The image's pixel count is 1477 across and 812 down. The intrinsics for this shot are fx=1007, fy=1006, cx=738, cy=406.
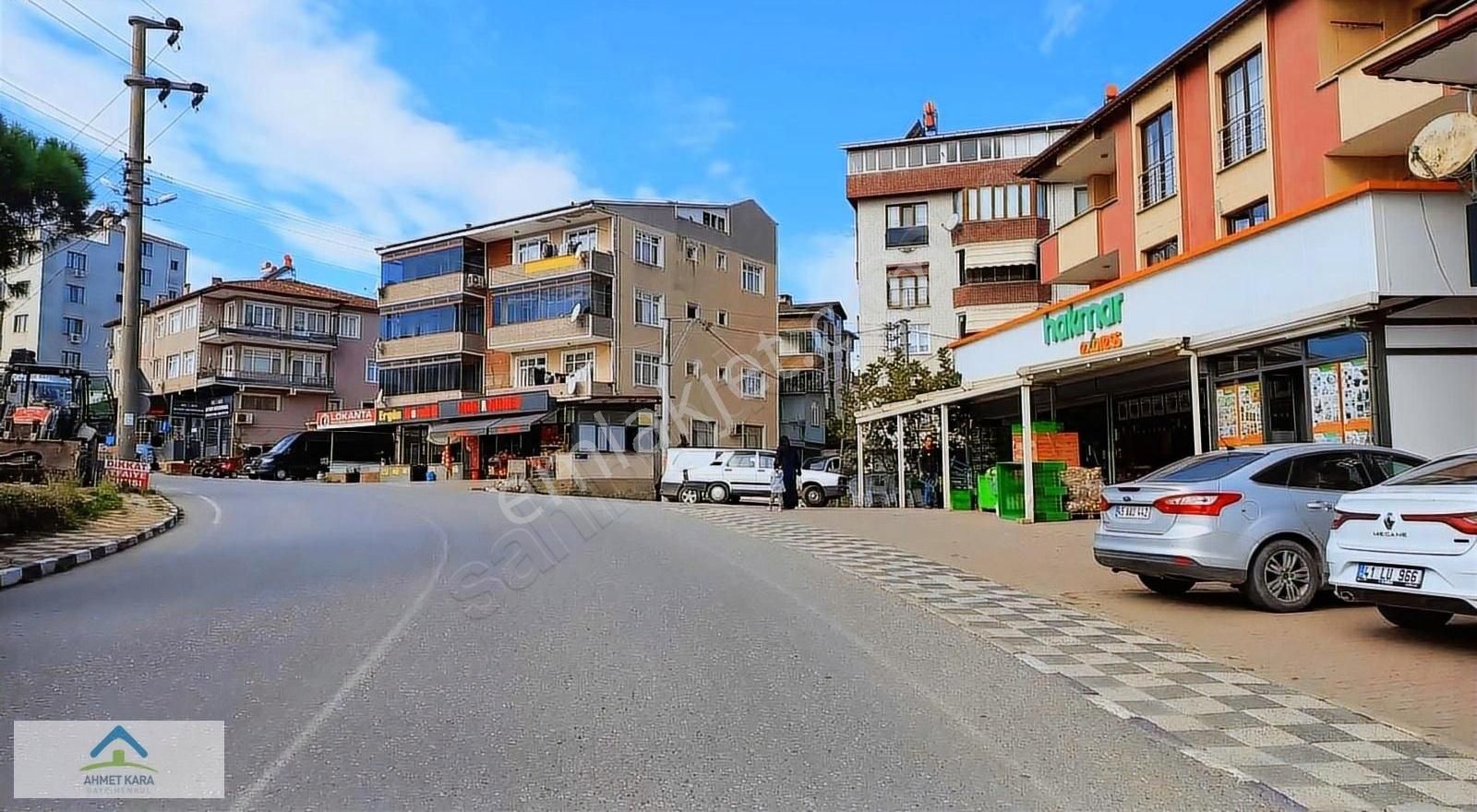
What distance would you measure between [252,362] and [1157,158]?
181 ft

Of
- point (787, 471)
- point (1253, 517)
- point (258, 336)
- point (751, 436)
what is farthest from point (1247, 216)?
point (258, 336)

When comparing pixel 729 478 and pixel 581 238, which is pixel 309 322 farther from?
pixel 729 478

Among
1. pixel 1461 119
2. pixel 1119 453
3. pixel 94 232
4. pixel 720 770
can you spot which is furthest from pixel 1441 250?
pixel 94 232

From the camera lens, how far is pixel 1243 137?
18.4 metres

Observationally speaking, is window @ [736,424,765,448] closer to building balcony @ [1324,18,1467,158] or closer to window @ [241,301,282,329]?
window @ [241,301,282,329]

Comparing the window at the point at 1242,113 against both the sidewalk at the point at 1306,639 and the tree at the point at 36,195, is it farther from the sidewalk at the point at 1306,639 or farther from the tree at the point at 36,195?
the tree at the point at 36,195

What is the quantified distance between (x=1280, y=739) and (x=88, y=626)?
8.83 m

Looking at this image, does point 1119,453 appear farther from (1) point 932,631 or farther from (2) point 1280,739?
(2) point 1280,739

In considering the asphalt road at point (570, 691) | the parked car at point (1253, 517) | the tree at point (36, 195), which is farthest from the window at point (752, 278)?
the parked car at point (1253, 517)

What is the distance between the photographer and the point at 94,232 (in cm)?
1338

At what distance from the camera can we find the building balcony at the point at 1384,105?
46.1 ft

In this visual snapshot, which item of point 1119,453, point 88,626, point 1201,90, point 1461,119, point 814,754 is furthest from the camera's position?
point 1119,453

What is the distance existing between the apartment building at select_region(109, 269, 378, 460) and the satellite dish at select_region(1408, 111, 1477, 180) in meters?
60.9

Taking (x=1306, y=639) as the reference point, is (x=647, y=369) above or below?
above
